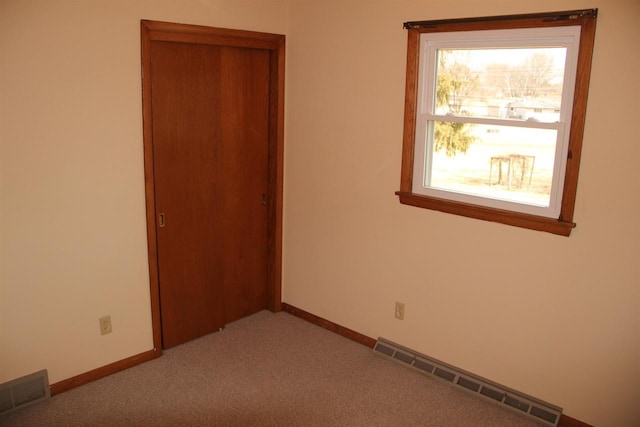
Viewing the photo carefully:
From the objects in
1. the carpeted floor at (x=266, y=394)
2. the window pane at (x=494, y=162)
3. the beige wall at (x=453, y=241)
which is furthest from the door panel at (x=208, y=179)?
the window pane at (x=494, y=162)

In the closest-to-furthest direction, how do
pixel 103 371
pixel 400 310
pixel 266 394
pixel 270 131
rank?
pixel 266 394
pixel 103 371
pixel 400 310
pixel 270 131

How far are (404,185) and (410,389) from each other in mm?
1241

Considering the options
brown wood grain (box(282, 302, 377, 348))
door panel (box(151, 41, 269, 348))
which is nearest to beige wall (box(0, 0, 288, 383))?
door panel (box(151, 41, 269, 348))

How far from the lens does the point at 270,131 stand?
393 cm

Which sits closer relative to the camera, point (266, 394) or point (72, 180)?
point (72, 180)

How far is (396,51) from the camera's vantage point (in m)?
3.23

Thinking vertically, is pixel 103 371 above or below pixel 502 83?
below

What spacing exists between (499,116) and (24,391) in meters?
2.98

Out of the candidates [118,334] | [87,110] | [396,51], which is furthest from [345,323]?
[87,110]

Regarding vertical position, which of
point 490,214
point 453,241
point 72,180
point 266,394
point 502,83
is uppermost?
point 502,83

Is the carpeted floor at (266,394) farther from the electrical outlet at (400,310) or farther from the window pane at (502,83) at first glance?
the window pane at (502,83)

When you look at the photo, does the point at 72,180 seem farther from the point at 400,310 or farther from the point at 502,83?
the point at 502,83

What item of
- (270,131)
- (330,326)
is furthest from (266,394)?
(270,131)

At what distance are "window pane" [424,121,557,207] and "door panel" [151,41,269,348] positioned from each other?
1327mm
